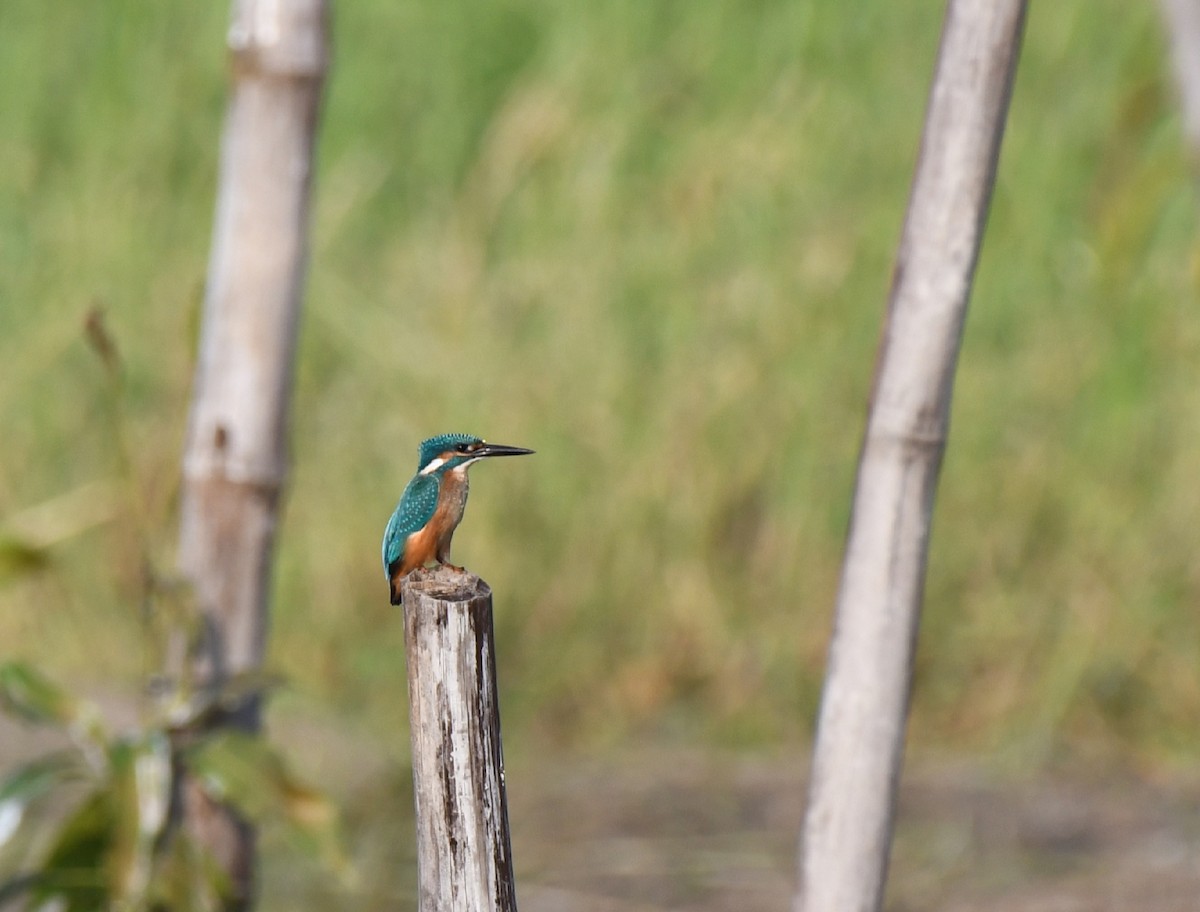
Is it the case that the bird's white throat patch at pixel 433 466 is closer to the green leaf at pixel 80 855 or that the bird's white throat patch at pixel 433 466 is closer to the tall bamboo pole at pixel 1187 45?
the tall bamboo pole at pixel 1187 45

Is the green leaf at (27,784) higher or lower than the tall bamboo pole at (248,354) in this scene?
lower

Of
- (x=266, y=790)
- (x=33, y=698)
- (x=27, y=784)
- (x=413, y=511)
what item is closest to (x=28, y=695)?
(x=33, y=698)

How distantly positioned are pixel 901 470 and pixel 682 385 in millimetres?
2940

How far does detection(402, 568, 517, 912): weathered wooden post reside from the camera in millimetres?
1324

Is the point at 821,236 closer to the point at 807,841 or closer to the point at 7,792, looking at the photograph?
the point at 7,792

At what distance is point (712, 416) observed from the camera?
14.4 feet

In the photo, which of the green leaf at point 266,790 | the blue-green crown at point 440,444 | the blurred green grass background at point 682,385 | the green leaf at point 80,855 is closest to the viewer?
the blue-green crown at point 440,444

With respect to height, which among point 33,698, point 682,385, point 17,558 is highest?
point 682,385

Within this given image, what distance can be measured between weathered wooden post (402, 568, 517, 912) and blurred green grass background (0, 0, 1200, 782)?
2744mm

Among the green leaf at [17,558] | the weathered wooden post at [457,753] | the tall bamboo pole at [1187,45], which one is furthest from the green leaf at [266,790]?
the tall bamboo pole at [1187,45]

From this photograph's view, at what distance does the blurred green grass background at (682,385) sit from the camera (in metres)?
4.22

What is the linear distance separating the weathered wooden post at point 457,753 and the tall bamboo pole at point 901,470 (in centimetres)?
33

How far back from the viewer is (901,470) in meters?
1.49

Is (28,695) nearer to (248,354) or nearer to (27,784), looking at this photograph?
(27,784)
